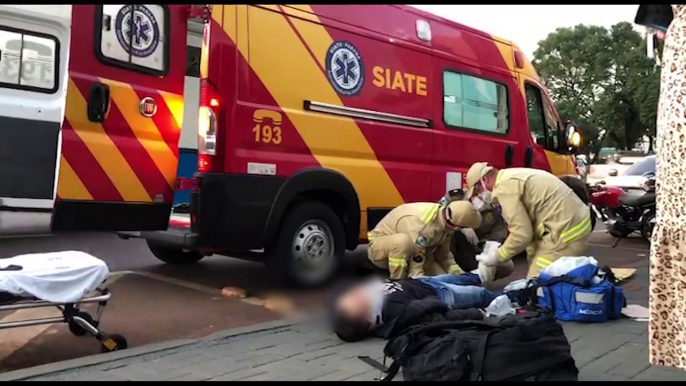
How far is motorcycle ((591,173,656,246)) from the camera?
Result: 31.7ft

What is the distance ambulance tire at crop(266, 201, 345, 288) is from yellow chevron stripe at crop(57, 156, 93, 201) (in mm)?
1529

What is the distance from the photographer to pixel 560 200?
17.9 feet

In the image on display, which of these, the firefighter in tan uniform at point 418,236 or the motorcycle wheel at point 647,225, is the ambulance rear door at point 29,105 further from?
the motorcycle wheel at point 647,225

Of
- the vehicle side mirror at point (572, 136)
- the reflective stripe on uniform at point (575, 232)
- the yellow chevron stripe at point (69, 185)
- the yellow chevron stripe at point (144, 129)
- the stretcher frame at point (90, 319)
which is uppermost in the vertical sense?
the vehicle side mirror at point (572, 136)

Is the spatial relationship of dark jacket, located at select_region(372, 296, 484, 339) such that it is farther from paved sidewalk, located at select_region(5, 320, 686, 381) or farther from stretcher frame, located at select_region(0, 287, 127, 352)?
stretcher frame, located at select_region(0, 287, 127, 352)

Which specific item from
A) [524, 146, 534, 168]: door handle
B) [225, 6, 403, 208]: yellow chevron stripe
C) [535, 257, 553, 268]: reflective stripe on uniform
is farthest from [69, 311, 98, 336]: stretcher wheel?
[524, 146, 534, 168]: door handle

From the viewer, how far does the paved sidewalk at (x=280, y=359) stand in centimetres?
356

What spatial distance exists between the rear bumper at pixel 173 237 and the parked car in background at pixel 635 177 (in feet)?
24.0

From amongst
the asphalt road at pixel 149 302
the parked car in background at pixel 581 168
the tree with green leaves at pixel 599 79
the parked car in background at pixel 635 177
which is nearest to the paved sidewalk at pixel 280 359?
the asphalt road at pixel 149 302

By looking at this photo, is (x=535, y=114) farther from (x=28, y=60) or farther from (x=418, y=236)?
(x=28, y=60)

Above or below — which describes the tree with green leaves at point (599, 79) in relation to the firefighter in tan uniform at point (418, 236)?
above

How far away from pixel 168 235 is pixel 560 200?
10.1 feet

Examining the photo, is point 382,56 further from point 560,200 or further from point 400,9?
point 560,200

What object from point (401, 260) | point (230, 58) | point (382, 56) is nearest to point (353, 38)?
point (382, 56)
